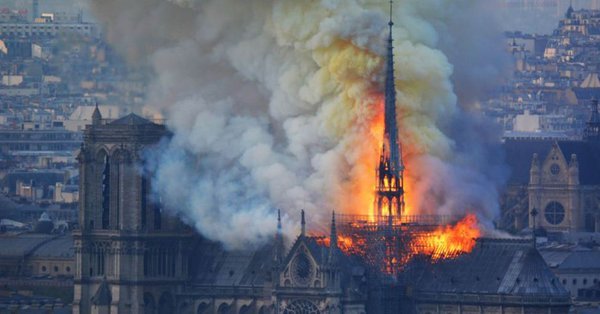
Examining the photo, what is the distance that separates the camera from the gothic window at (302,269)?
160000 mm

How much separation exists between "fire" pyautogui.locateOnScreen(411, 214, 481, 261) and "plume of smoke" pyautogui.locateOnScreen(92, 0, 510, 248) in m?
0.79

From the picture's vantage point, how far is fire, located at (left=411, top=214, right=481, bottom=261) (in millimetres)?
160875

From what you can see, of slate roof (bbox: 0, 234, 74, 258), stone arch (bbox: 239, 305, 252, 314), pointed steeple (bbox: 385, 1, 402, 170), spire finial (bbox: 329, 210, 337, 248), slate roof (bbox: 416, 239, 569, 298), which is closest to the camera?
slate roof (bbox: 416, 239, 569, 298)

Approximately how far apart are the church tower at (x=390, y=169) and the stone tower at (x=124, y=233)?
1264 centimetres

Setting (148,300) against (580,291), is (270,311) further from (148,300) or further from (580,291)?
(580,291)

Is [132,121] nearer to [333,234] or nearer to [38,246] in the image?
[333,234]

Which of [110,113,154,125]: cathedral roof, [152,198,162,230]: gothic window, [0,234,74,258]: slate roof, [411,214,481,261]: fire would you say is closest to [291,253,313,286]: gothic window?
[411,214,481,261]: fire

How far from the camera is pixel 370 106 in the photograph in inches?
6388

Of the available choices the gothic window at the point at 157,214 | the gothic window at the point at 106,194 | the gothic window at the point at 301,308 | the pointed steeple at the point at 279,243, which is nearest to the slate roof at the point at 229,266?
the gothic window at the point at 157,214

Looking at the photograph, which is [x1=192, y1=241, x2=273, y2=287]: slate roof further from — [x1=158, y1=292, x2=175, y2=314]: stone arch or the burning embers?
the burning embers

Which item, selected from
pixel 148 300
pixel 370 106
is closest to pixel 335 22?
pixel 370 106

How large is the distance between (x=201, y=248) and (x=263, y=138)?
693cm

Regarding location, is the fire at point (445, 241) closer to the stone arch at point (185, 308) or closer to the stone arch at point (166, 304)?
the stone arch at point (185, 308)

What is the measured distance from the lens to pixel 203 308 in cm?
16900
